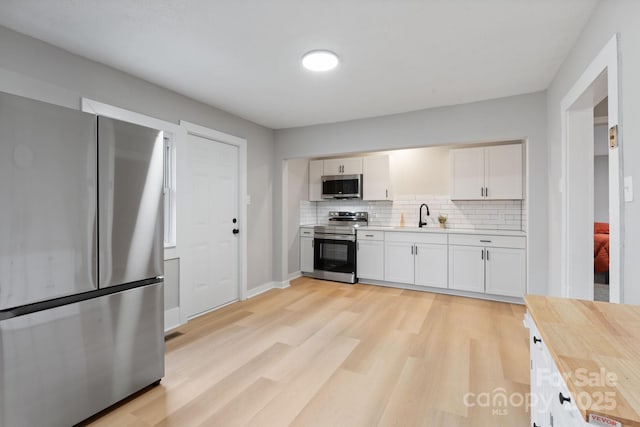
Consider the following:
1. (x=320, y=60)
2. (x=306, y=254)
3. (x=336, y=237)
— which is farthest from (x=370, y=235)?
(x=320, y=60)

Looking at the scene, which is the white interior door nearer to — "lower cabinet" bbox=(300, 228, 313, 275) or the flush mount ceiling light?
"lower cabinet" bbox=(300, 228, 313, 275)

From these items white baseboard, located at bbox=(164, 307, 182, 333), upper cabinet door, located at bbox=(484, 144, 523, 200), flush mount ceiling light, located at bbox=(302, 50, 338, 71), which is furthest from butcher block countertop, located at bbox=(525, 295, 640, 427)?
upper cabinet door, located at bbox=(484, 144, 523, 200)

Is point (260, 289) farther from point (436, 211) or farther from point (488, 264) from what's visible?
point (488, 264)

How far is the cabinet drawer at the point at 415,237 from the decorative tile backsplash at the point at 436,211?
615 millimetres

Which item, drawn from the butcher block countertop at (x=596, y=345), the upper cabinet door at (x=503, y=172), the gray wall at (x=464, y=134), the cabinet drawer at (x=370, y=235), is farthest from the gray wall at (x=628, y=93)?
the cabinet drawer at (x=370, y=235)

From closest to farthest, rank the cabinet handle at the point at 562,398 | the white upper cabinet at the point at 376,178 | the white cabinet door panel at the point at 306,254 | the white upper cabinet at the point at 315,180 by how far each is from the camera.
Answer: the cabinet handle at the point at 562,398 → the white upper cabinet at the point at 376,178 → the white cabinet door panel at the point at 306,254 → the white upper cabinet at the point at 315,180

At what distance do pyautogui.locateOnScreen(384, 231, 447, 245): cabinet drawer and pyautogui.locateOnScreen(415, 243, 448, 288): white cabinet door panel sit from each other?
0.23 ft

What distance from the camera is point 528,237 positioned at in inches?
128

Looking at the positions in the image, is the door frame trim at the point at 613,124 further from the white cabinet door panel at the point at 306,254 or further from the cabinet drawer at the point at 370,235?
the white cabinet door panel at the point at 306,254

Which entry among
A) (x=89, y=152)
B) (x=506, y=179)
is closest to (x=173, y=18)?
(x=89, y=152)

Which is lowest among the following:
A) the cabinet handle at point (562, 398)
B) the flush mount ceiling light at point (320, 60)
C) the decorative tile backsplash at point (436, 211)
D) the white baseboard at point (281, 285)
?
the white baseboard at point (281, 285)

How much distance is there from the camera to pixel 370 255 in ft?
15.6

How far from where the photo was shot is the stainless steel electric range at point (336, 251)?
192 inches

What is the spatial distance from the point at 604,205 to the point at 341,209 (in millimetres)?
5592
